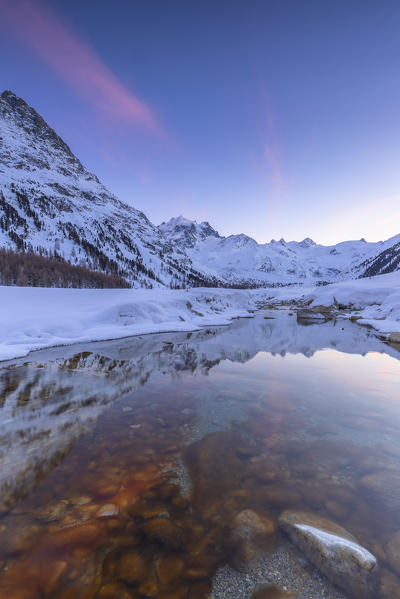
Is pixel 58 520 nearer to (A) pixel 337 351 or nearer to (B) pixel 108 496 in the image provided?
(B) pixel 108 496

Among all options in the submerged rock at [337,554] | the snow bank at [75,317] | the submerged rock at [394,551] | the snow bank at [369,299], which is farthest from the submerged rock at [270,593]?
the snow bank at [369,299]

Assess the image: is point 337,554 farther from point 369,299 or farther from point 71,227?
point 71,227

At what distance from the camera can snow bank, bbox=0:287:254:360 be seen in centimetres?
1728

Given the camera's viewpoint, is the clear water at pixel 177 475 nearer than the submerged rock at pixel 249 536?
Yes

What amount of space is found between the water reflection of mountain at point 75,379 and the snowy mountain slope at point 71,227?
108 metres

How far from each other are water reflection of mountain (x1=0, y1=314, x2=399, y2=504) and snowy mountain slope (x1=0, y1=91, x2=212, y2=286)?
107965 millimetres

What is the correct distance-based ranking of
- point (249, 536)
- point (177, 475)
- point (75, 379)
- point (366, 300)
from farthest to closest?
point (366, 300), point (75, 379), point (177, 475), point (249, 536)

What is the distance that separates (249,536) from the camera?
3.45 meters

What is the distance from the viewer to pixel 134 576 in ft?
9.57

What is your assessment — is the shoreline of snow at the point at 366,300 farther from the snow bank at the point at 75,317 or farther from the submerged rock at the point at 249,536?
the submerged rock at the point at 249,536

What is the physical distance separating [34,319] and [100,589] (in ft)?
67.2

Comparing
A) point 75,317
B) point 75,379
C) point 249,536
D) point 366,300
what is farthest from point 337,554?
point 366,300

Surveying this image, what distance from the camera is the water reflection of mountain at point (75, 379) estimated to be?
5.28m

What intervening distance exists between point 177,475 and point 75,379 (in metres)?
7.24
